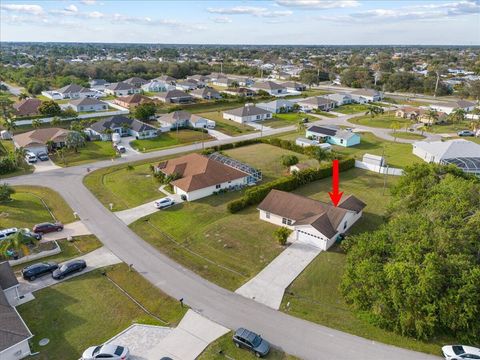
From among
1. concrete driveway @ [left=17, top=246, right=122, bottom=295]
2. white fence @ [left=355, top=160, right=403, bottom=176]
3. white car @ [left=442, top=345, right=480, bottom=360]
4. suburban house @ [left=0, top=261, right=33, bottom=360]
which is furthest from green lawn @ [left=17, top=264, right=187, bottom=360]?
white fence @ [left=355, top=160, right=403, bottom=176]

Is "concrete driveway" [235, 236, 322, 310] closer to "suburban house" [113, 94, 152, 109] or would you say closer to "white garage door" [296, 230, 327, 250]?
"white garage door" [296, 230, 327, 250]

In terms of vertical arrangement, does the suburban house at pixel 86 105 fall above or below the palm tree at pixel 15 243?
above

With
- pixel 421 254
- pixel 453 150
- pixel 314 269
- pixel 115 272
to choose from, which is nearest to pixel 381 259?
Result: pixel 421 254

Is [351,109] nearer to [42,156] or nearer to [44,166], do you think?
[42,156]

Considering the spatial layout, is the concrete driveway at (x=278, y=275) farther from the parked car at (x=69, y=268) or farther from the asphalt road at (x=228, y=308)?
the parked car at (x=69, y=268)

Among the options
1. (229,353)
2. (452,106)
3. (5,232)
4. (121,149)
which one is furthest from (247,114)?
(229,353)

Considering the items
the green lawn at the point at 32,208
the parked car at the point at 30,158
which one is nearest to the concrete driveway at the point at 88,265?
the green lawn at the point at 32,208
